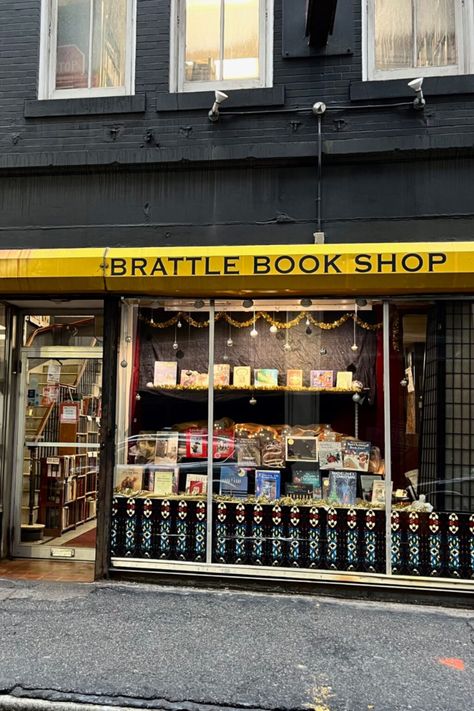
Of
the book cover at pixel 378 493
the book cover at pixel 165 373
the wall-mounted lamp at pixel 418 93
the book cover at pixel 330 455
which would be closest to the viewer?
the wall-mounted lamp at pixel 418 93

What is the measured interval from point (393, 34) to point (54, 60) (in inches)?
148

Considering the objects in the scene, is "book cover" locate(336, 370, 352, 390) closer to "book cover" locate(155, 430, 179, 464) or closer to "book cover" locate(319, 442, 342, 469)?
"book cover" locate(319, 442, 342, 469)

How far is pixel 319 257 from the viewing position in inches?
222

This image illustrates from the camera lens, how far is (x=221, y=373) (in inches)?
256

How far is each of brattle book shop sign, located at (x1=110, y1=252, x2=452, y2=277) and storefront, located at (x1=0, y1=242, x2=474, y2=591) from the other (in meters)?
0.01

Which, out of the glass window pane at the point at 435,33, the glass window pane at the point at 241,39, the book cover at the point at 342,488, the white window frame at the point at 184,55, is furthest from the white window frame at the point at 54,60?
the book cover at the point at 342,488

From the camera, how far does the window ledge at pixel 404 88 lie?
19.9 feet

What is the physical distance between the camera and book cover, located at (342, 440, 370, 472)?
247 inches

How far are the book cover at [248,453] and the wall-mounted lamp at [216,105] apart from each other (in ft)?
11.1

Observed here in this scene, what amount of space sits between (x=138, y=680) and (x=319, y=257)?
371 centimetres

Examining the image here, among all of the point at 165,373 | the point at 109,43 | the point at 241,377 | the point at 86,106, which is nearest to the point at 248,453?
the point at 241,377

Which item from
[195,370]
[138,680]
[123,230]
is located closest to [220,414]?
[195,370]

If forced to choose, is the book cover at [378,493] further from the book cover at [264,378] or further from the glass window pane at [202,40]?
the glass window pane at [202,40]

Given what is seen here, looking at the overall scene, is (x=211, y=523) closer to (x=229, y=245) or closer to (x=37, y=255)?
(x=229, y=245)
